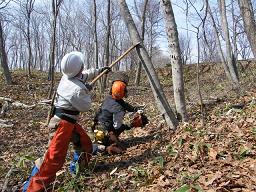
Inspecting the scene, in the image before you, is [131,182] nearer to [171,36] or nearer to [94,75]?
[94,75]

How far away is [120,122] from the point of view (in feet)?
17.6

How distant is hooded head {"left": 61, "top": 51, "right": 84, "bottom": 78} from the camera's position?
13.7 feet

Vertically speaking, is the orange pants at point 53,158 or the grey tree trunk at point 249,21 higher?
the grey tree trunk at point 249,21

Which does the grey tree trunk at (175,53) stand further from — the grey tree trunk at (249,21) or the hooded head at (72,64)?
the grey tree trunk at (249,21)

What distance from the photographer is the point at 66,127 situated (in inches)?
161

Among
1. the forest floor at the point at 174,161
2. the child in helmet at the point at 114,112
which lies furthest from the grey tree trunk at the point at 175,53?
the child in helmet at the point at 114,112

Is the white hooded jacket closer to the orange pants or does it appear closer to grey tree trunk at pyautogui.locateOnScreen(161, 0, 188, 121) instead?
the orange pants

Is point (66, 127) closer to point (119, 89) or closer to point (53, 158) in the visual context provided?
point (53, 158)

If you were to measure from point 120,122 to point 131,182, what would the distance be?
1630mm

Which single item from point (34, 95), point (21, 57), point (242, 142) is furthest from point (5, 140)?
point (21, 57)

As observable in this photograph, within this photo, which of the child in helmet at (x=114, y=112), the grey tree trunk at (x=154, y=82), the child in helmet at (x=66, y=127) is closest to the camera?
the child in helmet at (x=66, y=127)

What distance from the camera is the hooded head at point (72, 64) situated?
419cm

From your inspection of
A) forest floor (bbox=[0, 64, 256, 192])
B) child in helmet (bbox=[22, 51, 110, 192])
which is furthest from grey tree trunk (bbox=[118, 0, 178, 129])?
child in helmet (bbox=[22, 51, 110, 192])

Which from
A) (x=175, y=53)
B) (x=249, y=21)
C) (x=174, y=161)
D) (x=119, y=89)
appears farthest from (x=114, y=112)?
(x=249, y=21)
